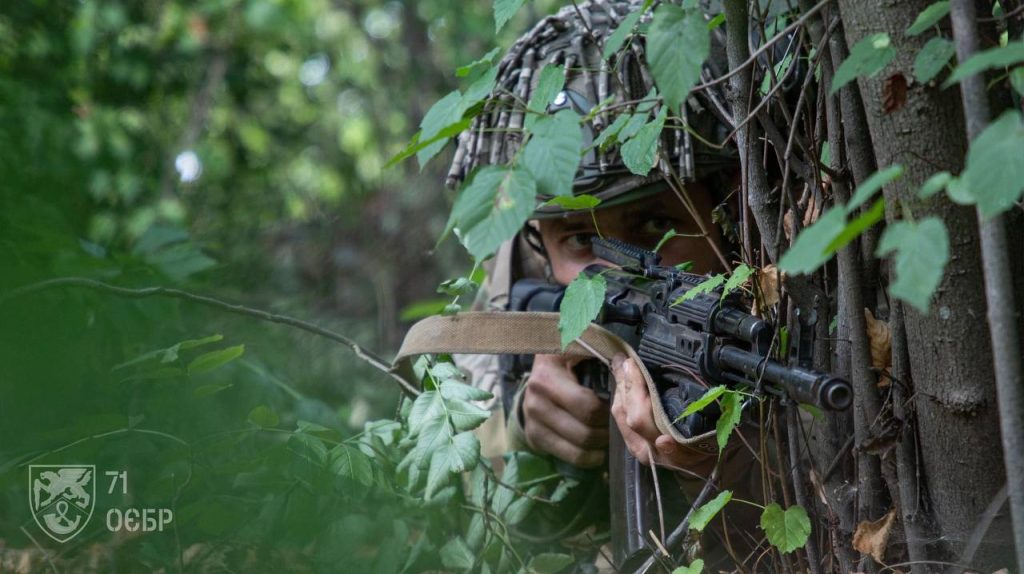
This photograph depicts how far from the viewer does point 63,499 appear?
176 cm

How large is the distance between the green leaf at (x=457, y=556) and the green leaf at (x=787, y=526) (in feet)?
2.54

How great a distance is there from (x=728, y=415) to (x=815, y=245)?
1.83 ft

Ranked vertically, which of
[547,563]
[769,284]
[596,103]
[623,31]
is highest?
Answer: [596,103]

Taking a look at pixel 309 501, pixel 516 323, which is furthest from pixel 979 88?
pixel 309 501

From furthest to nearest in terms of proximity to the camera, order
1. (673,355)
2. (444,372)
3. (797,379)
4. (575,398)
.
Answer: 1. (575,398)
2. (444,372)
3. (673,355)
4. (797,379)

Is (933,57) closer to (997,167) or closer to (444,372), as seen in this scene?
(997,167)

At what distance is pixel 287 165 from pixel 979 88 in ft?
18.8

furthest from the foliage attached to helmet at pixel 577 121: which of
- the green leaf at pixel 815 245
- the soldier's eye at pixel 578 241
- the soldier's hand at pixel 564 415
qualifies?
the soldier's hand at pixel 564 415

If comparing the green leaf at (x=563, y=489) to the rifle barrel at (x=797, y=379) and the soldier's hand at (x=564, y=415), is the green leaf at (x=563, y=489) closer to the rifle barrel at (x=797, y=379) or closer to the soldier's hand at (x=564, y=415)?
the soldier's hand at (x=564, y=415)

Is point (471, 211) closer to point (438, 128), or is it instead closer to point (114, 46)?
point (438, 128)

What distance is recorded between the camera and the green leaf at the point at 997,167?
776 millimetres

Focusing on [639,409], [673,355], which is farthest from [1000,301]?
[639,409]

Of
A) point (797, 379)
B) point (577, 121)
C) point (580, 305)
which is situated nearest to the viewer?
point (577, 121)

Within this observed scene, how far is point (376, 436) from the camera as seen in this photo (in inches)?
76.9
